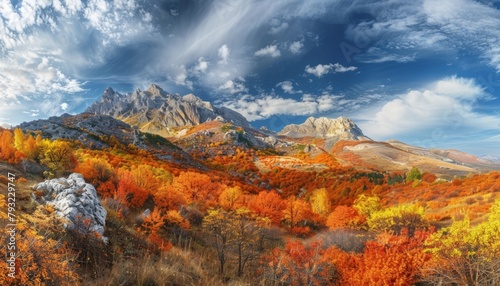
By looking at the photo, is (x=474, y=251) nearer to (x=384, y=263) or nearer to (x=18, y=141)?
(x=384, y=263)

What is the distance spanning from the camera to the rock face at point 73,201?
36.4 feet

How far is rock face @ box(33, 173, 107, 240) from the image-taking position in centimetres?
1111

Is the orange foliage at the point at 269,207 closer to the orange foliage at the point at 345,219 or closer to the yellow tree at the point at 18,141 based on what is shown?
the orange foliage at the point at 345,219

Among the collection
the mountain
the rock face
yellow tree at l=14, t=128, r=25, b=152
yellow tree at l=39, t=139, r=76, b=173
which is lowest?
the rock face

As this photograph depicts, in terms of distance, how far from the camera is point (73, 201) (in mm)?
12219

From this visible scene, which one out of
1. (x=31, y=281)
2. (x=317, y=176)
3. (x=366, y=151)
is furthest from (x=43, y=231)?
(x=366, y=151)

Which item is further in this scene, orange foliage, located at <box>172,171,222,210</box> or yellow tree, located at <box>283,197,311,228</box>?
yellow tree, located at <box>283,197,311,228</box>

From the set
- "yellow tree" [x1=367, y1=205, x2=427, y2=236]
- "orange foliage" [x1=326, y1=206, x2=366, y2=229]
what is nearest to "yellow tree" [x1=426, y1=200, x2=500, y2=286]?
"yellow tree" [x1=367, y1=205, x2=427, y2=236]

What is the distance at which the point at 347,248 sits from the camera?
22.9m

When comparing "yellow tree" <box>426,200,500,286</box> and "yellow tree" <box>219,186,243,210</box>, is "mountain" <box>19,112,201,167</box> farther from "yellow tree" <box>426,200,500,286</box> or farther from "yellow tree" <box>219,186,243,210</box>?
"yellow tree" <box>426,200,500,286</box>

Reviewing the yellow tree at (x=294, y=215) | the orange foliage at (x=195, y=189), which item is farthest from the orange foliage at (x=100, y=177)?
the yellow tree at (x=294, y=215)

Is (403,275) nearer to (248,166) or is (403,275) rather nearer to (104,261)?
(104,261)

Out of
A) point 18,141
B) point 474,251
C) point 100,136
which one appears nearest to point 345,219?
point 474,251

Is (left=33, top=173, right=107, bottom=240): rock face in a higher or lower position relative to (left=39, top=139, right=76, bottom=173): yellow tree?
lower
